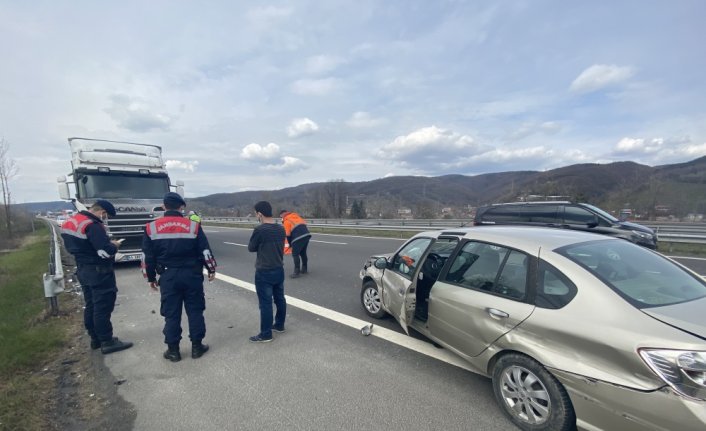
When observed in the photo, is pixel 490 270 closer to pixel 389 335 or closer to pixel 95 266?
pixel 389 335

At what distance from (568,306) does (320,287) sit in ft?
17.2

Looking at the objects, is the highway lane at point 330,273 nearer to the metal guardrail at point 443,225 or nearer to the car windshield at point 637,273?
the metal guardrail at point 443,225

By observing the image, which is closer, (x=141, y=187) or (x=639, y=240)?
(x=639, y=240)

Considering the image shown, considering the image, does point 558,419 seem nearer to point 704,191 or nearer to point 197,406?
point 197,406

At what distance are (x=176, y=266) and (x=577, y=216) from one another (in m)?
10.7

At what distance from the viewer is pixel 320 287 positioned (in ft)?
22.8

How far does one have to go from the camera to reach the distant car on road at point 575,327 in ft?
5.96

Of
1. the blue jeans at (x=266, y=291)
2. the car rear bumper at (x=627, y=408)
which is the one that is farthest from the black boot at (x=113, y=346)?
the car rear bumper at (x=627, y=408)

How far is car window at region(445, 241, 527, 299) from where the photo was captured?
2693 millimetres

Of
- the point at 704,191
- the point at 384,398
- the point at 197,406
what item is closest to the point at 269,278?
the point at 197,406

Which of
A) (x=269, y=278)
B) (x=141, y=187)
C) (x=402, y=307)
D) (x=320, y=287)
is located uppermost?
(x=141, y=187)

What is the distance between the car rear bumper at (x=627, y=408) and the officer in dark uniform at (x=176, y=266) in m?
3.64

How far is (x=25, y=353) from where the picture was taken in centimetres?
388

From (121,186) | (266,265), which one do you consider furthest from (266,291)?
(121,186)
